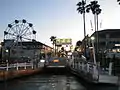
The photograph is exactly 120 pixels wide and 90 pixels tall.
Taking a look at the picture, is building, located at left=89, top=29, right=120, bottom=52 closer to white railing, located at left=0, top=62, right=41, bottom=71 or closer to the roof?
the roof

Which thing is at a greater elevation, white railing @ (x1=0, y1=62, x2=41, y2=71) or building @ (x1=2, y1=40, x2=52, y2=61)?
→ building @ (x1=2, y1=40, x2=52, y2=61)

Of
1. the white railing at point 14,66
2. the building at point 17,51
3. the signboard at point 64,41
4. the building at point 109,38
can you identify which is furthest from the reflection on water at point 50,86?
the signboard at point 64,41

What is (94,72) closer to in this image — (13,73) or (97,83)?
(97,83)

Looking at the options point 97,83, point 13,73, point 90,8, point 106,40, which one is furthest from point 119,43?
point 97,83

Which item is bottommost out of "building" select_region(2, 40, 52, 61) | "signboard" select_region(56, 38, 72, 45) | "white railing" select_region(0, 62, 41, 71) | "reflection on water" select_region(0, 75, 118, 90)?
"reflection on water" select_region(0, 75, 118, 90)

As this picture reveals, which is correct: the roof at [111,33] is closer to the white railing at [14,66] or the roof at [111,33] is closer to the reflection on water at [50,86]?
the white railing at [14,66]

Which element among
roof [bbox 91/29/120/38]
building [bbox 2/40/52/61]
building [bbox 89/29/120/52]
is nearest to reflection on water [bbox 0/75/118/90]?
building [bbox 2/40/52/61]

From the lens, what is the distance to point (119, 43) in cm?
8975

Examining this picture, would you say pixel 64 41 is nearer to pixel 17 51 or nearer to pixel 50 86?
pixel 17 51

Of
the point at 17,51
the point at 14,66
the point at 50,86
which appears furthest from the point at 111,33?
the point at 50,86

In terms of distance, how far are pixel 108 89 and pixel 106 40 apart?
237 feet

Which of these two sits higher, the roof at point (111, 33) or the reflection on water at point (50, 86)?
the roof at point (111, 33)

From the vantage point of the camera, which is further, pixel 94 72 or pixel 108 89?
pixel 94 72

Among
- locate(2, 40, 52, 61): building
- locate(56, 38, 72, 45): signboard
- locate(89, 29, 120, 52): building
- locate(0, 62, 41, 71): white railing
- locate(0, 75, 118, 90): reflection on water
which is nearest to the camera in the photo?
locate(0, 75, 118, 90): reflection on water
